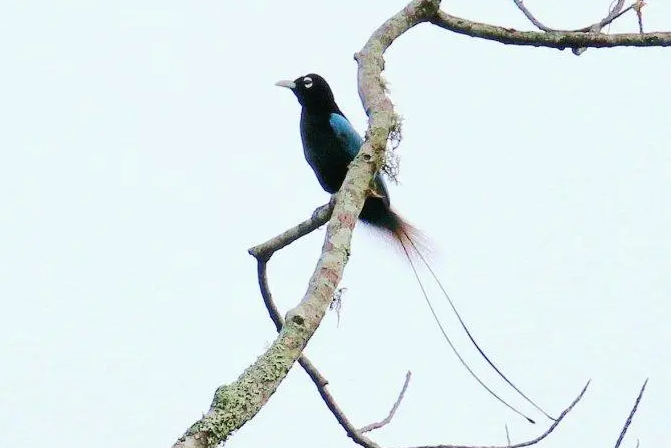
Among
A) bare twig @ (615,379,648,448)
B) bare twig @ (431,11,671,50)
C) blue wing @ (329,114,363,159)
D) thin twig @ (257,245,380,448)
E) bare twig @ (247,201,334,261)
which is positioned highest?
blue wing @ (329,114,363,159)

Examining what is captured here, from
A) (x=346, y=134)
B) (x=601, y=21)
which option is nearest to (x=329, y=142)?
(x=346, y=134)

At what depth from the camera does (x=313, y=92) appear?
5.02 metres

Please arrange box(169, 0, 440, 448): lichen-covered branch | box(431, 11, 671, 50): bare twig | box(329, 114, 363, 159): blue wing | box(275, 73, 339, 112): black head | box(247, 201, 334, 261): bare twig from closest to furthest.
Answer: box(169, 0, 440, 448): lichen-covered branch → box(247, 201, 334, 261): bare twig → box(431, 11, 671, 50): bare twig → box(329, 114, 363, 159): blue wing → box(275, 73, 339, 112): black head

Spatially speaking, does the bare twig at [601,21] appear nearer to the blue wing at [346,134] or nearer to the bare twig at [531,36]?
the bare twig at [531,36]

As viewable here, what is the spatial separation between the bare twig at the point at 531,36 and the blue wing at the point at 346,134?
1495mm

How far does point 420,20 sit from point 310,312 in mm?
1319

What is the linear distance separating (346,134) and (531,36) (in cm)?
165

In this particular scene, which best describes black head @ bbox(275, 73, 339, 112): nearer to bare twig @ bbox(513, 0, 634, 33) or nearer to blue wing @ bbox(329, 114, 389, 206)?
blue wing @ bbox(329, 114, 389, 206)

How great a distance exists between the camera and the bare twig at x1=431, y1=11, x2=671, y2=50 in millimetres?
3268

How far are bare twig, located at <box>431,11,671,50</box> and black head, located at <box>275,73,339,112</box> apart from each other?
5.73 feet

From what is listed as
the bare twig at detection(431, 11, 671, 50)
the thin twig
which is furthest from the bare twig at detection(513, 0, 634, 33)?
the thin twig

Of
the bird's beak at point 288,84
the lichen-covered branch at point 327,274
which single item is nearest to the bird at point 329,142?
the bird's beak at point 288,84

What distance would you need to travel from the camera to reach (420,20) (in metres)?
3.20

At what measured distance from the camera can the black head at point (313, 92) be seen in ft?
16.4
